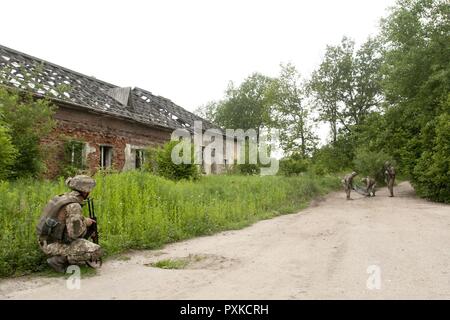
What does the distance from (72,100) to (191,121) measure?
11.2 meters

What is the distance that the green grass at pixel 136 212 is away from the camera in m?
6.46

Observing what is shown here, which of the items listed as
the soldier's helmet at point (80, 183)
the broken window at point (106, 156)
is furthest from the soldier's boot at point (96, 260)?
the broken window at point (106, 156)

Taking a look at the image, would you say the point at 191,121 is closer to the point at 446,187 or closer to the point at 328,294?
the point at 446,187

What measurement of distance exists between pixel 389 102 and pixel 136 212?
70.1ft

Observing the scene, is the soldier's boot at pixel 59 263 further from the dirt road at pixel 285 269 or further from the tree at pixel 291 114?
the tree at pixel 291 114

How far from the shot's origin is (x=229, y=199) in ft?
45.2

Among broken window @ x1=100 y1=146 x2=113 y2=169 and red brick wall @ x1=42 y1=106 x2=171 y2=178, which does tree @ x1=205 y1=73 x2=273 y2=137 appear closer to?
red brick wall @ x1=42 y1=106 x2=171 y2=178

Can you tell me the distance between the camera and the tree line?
63.4ft

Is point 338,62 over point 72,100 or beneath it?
over

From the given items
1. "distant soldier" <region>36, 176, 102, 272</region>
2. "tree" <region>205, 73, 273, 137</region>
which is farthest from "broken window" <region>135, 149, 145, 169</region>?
"tree" <region>205, 73, 273, 137</region>

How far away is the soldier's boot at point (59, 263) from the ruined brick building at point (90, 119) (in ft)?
32.4

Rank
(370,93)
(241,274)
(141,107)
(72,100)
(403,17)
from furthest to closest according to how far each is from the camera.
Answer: (370,93) → (141,107) → (403,17) → (72,100) → (241,274)

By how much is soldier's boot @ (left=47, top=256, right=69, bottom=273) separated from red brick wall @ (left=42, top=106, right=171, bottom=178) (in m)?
8.99
